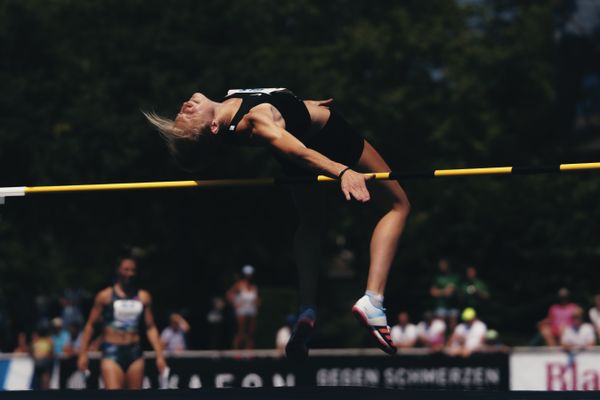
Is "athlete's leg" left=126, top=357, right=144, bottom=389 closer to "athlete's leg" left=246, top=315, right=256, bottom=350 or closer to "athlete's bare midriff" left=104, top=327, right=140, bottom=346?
"athlete's bare midriff" left=104, top=327, right=140, bottom=346

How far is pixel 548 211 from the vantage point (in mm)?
28219

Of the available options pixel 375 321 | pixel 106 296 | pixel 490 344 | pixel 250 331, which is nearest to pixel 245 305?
pixel 250 331

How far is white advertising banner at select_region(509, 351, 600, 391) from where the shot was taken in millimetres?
15461

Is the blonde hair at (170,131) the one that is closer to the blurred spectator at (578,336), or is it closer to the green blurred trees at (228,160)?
the blurred spectator at (578,336)

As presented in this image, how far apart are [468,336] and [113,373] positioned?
21.9 feet

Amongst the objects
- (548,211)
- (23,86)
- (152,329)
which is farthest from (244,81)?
(152,329)

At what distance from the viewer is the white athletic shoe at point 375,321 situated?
24.6 ft

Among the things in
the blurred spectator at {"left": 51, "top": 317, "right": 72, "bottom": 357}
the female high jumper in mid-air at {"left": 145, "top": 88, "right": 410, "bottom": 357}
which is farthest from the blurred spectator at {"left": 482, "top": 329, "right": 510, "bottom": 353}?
the female high jumper in mid-air at {"left": 145, "top": 88, "right": 410, "bottom": 357}

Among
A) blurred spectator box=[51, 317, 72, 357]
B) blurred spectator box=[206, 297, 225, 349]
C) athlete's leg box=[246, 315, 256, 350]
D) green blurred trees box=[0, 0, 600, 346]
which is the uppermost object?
green blurred trees box=[0, 0, 600, 346]

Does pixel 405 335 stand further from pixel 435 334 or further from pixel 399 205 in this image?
pixel 399 205

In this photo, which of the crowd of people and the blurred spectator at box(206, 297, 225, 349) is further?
the blurred spectator at box(206, 297, 225, 349)

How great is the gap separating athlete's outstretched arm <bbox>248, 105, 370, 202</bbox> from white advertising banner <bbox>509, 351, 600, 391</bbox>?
356 inches

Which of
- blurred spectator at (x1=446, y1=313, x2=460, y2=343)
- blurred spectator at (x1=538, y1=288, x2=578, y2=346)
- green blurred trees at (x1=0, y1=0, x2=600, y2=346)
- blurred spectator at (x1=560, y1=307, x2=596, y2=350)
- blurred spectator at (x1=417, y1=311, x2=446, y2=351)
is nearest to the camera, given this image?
blurred spectator at (x1=560, y1=307, x2=596, y2=350)

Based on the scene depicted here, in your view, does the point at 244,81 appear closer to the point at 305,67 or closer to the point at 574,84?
the point at 305,67
